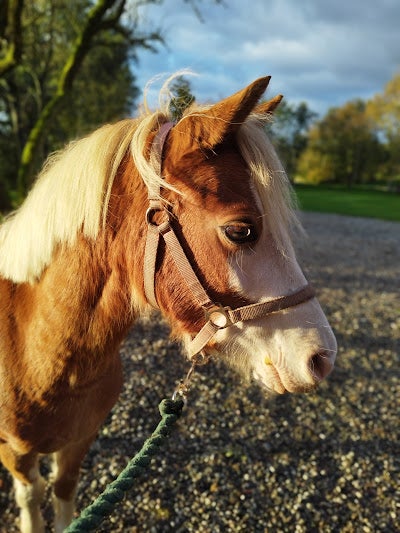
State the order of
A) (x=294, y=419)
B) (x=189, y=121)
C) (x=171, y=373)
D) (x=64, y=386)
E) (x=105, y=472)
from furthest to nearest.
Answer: (x=171, y=373) < (x=294, y=419) < (x=105, y=472) < (x=64, y=386) < (x=189, y=121)

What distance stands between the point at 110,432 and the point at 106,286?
114 inches

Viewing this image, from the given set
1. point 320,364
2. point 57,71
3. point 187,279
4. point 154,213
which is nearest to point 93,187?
point 154,213

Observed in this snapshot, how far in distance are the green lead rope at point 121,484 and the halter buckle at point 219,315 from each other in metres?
0.67

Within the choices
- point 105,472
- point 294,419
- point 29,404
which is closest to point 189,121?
point 29,404

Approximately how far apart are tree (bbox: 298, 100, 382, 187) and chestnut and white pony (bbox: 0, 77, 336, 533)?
214ft

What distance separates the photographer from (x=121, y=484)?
5.43ft

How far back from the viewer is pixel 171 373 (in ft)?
17.7

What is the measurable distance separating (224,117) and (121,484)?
5.38 feet

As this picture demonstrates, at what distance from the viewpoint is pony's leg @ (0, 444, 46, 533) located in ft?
8.38

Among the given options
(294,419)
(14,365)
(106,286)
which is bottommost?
(294,419)

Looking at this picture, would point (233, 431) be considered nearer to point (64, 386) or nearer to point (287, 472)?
point (287, 472)

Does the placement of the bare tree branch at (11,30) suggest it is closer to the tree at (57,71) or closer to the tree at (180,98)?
the tree at (57,71)

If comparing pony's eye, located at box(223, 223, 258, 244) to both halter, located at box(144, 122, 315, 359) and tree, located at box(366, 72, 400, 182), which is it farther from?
tree, located at box(366, 72, 400, 182)

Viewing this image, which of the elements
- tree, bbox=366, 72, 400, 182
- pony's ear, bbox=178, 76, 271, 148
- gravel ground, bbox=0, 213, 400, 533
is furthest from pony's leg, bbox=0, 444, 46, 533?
tree, bbox=366, 72, 400, 182
